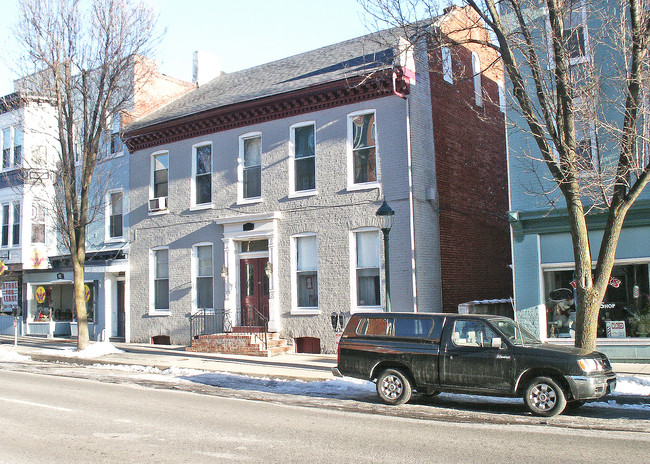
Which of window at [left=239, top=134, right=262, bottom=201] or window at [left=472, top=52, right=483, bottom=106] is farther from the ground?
window at [left=472, top=52, right=483, bottom=106]

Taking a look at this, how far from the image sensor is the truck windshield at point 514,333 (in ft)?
33.9

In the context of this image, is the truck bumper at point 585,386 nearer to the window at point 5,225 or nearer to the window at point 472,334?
the window at point 472,334

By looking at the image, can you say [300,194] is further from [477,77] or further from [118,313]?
[118,313]

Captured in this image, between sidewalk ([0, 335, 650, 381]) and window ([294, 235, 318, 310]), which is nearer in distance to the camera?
sidewalk ([0, 335, 650, 381])

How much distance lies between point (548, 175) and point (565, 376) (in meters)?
7.25

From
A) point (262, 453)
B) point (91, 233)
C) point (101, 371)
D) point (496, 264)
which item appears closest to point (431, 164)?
point (496, 264)

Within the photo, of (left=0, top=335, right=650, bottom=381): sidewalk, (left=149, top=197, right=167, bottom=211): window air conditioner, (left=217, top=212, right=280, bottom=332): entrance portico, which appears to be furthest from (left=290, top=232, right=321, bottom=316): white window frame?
(left=149, top=197, right=167, bottom=211): window air conditioner

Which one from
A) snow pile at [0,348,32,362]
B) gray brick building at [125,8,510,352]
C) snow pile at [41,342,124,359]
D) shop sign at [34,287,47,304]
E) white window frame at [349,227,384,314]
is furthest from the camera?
shop sign at [34,287,47,304]

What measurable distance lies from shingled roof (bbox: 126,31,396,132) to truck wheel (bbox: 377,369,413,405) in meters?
9.31

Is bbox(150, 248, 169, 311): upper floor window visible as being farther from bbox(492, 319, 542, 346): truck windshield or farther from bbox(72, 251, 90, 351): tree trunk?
bbox(492, 319, 542, 346): truck windshield

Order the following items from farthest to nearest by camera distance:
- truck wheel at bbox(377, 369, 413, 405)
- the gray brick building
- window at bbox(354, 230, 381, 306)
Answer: window at bbox(354, 230, 381, 306) → the gray brick building → truck wheel at bbox(377, 369, 413, 405)

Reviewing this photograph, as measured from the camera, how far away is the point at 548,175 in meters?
15.6

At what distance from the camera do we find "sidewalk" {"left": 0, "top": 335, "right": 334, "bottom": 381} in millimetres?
14874

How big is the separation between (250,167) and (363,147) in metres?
4.32
